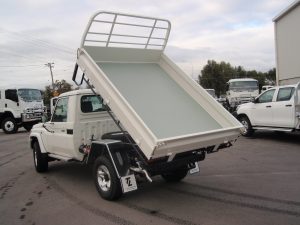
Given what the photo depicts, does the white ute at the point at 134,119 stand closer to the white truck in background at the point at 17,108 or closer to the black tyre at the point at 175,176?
the black tyre at the point at 175,176

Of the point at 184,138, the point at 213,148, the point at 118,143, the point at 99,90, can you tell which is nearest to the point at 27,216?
the point at 118,143

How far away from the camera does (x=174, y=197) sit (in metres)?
6.72

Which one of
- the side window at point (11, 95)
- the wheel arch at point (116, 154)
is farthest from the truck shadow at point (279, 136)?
the side window at point (11, 95)

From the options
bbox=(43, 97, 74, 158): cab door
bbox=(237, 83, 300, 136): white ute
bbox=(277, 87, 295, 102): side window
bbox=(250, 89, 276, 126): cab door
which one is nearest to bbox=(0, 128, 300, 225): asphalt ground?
bbox=(43, 97, 74, 158): cab door

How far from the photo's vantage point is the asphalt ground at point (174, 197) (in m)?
5.65

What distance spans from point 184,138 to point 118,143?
1.37 metres

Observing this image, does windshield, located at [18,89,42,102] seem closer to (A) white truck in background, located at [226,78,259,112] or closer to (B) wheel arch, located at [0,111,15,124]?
(B) wheel arch, located at [0,111,15,124]

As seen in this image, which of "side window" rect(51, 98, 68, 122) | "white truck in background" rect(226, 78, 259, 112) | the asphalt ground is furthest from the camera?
"white truck in background" rect(226, 78, 259, 112)

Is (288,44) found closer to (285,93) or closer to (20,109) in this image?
(285,93)

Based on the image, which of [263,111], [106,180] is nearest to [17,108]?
[263,111]

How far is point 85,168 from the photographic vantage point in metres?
9.62

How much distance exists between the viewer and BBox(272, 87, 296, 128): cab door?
12.2 m

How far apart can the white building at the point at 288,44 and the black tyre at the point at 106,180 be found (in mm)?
20939

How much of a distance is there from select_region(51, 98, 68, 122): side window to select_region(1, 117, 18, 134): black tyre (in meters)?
15.7
